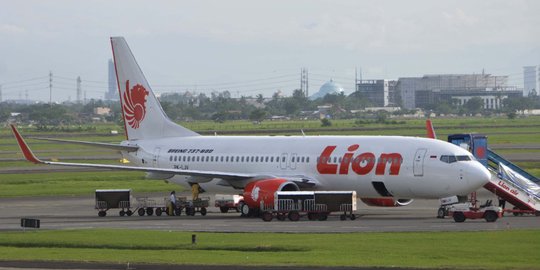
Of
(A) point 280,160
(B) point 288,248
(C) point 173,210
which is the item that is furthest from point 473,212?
(C) point 173,210

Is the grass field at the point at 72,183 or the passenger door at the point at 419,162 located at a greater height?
the passenger door at the point at 419,162

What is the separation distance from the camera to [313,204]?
59.7 m

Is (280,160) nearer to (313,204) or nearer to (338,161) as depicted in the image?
(338,161)

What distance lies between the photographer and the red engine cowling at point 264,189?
203ft

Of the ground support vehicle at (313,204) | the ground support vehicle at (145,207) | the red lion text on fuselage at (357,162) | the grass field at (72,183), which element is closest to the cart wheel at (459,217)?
the red lion text on fuselage at (357,162)

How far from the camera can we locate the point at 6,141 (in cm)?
19575

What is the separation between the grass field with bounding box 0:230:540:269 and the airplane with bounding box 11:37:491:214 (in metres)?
10.4

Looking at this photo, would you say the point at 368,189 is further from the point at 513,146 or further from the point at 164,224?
the point at 513,146

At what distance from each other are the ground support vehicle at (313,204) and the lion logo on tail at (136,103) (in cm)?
1670

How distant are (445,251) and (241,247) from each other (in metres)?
8.10

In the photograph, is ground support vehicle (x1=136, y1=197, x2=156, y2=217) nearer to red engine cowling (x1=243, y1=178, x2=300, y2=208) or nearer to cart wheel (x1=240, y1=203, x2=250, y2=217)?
cart wheel (x1=240, y1=203, x2=250, y2=217)

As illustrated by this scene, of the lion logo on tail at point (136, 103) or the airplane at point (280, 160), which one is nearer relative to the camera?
the airplane at point (280, 160)

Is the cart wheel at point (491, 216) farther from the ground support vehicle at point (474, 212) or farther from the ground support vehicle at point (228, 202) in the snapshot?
the ground support vehicle at point (228, 202)

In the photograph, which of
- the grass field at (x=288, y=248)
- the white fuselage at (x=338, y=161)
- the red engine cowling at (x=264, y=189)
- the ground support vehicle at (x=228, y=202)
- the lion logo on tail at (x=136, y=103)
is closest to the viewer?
the grass field at (x=288, y=248)
